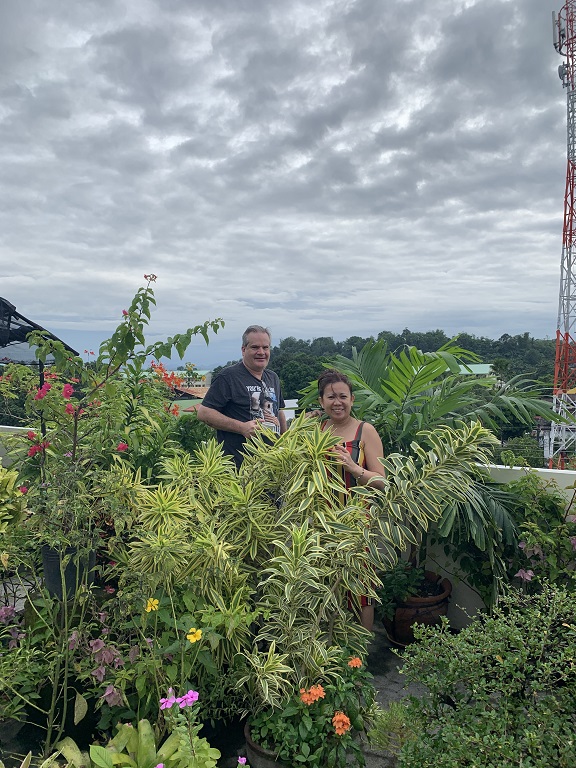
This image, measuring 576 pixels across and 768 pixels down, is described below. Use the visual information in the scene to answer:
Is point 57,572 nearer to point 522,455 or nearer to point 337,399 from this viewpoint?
point 337,399

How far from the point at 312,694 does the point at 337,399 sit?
145 centimetres

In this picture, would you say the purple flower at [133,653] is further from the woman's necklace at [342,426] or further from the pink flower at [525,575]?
the pink flower at [525,575]

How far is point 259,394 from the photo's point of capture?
3445mm

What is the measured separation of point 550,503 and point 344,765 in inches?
78.4

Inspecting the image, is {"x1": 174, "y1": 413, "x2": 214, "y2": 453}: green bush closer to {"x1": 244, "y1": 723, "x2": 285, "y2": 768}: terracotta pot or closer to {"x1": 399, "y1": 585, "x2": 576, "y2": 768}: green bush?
{"x1": 244, "y1": 723, "x2": 285, "y2": 768}: terracotta pot

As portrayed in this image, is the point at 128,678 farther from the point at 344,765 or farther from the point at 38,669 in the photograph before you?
the point at 344,765

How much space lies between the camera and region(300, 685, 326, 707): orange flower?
2078 mm

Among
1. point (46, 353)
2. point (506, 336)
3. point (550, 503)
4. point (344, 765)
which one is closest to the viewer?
point (344, 765)

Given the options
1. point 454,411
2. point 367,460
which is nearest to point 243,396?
point 367,460

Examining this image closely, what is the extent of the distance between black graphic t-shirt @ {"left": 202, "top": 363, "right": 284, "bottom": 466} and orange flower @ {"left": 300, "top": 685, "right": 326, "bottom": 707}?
59.7 inches

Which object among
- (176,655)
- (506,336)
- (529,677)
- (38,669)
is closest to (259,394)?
(176,655)

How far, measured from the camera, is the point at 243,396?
3.39 m

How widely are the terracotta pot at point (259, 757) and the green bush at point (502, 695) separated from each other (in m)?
0.54

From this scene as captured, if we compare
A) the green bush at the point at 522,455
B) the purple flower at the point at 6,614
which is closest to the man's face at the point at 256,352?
the green bush at the point at 522,455
